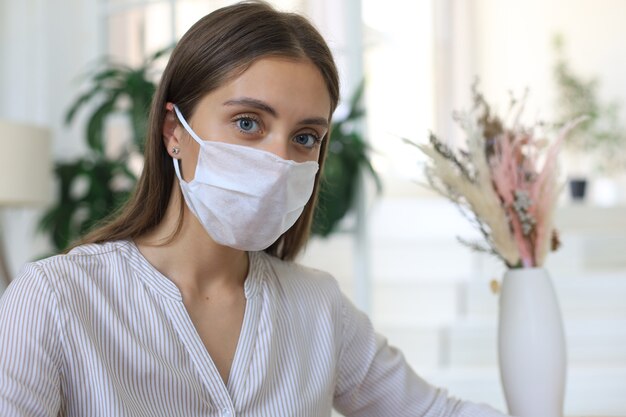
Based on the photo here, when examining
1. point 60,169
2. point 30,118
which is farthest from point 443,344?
point 30,118

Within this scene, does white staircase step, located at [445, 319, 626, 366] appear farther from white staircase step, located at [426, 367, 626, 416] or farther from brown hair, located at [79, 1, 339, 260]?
brown hair, located at [79, 1, 339, 260]

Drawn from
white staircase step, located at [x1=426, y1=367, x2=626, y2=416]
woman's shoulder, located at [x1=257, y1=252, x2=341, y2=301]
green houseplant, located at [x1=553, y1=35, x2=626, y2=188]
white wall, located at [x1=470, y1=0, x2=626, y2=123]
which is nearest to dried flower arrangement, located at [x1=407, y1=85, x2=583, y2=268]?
woman's shoulder, located at [x1=257, y1=252, x2=341, y2=301]

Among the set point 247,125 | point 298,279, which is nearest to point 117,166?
point 298,279

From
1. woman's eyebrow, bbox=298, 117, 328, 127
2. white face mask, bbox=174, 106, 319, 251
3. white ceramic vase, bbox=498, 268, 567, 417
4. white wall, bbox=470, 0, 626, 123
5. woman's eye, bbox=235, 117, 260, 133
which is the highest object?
white wall, bbox=470, 0, 626, 123

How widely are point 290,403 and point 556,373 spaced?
47 cm

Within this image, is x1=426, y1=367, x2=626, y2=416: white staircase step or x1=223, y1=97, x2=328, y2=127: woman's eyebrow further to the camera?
x1=426, y1=367, x2=626, y2=416: white staircase step

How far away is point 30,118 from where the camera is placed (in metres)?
4.22

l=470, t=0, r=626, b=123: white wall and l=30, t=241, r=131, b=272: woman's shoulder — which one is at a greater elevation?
l=470, t=0, r=626, b=123: white wall

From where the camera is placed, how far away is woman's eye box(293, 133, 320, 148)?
4.31ft

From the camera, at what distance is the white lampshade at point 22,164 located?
307cm

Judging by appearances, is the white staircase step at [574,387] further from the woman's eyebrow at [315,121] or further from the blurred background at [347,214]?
the woman's eyebrow at [315,121]

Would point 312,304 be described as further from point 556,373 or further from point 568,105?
point 568,105

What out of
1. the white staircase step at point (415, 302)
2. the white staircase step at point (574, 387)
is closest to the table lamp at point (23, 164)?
the white staircase step at point (574, 387)

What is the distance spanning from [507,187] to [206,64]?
579 mm
